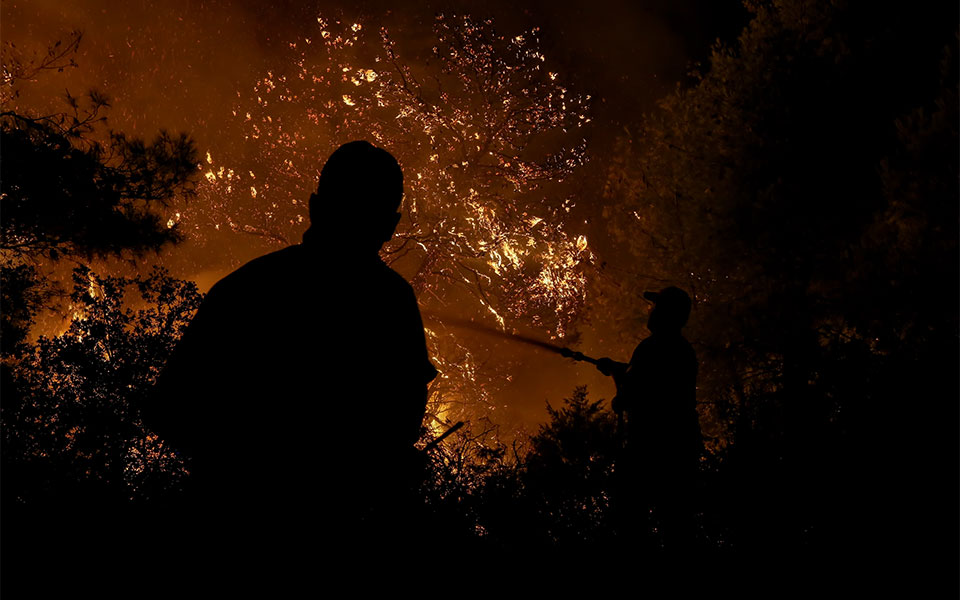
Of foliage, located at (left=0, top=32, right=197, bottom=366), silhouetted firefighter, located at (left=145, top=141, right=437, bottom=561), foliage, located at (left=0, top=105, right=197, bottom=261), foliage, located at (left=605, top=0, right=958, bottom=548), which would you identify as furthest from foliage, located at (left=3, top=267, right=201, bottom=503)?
foliage, located at (left=605, top=0, right=958, bottom=548)

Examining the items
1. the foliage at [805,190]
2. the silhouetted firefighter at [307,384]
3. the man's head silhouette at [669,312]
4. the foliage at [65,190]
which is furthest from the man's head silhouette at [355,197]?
the foliage at [805,190]

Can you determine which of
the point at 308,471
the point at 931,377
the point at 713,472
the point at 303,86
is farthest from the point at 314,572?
the point at 303,86

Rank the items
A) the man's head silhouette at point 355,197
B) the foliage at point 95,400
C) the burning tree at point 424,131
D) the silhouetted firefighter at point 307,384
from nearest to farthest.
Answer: the silhouetted firefighter at point 307,384 → the man's head silhouette at point 355,197 → the foliage at point 95,400 → the burning tree at point 424,131

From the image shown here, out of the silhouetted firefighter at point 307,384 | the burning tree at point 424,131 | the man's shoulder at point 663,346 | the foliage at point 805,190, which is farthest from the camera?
the burning tree at point 424,131

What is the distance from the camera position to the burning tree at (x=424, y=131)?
2002 centimetres

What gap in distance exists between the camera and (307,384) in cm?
181

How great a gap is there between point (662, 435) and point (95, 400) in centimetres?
492

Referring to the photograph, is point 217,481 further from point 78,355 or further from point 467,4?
point 467,4

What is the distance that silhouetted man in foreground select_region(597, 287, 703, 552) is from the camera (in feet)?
16.0

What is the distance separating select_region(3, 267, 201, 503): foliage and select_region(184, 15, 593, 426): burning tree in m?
13.3

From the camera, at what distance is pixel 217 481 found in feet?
5.71

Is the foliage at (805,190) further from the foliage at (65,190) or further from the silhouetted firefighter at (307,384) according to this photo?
the foliage at (65,190)

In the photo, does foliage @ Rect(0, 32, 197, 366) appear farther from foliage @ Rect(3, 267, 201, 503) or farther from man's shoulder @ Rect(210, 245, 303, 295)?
man's shoulder @ Rect(210, 245, 303, 295)

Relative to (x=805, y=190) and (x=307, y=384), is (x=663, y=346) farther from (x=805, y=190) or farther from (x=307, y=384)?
(x=805, y=190)
